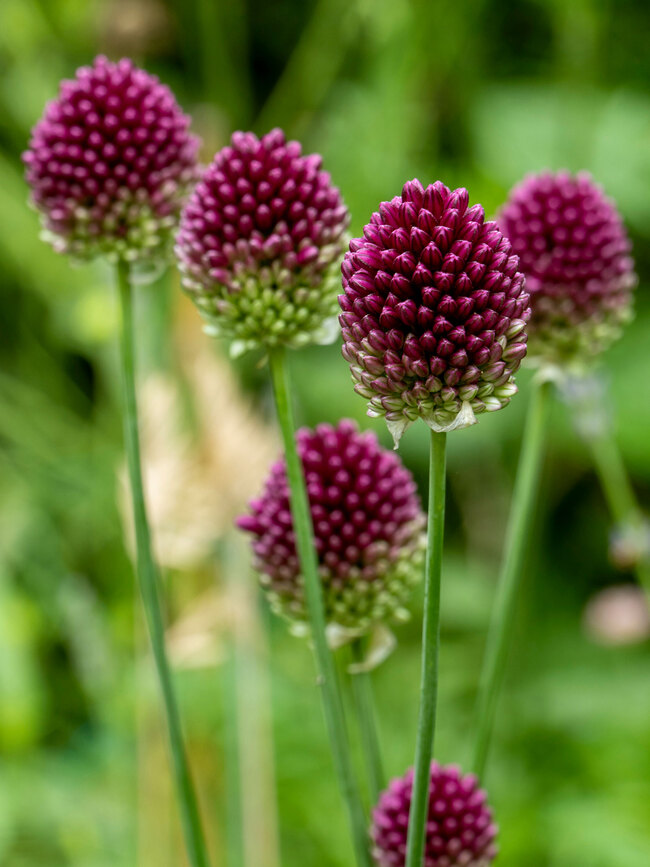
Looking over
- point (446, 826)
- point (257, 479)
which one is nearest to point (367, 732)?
point (446, 826)

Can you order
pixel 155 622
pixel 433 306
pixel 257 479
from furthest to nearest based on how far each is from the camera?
pixel 257 479
pixel 155 622
pixel 433 306

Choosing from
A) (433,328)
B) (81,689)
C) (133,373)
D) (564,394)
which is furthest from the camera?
(81,689)

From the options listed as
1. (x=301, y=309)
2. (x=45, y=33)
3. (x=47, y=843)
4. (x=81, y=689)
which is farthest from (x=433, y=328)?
(x=45, y=33)

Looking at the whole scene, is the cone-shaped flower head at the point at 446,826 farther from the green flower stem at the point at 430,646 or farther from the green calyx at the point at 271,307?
the green calyx at the point at 271,307

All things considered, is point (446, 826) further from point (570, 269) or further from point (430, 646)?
point (570, 269)

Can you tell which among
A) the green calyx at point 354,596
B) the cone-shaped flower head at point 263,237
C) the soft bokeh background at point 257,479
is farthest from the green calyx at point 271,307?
the soft bokeh background at point 257,479

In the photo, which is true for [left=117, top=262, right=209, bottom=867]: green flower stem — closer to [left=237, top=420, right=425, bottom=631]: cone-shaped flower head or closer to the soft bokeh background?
[left=237, top=420, right=425, bottom=631]: cone-shaped flower head

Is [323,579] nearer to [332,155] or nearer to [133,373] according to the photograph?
[133,373]
